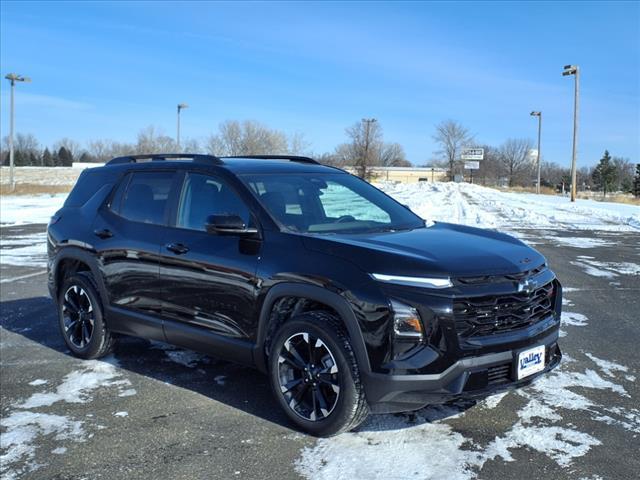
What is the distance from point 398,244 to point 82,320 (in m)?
3.27

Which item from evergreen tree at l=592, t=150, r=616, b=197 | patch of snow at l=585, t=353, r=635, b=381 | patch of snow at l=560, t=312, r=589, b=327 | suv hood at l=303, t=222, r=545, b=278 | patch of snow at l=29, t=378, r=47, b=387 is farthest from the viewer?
evergreen tree at l=592, t=150, r=616, b=197

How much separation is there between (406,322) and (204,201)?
6.68 feet

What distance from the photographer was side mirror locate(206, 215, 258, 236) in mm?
4016

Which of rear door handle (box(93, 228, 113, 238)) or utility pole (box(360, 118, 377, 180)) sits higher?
utility pole (box(360, 118, 377, 180))

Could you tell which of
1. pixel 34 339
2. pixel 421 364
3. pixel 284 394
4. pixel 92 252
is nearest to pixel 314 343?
pixel 284 394

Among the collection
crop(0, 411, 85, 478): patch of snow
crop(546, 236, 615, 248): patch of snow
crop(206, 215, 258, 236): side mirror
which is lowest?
crop(0, 411, 85, 478): patch of snow

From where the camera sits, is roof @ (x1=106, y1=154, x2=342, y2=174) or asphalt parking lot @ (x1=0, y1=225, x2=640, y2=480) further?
roof @ (x1=106, y1=154, x2=342, y2=174)

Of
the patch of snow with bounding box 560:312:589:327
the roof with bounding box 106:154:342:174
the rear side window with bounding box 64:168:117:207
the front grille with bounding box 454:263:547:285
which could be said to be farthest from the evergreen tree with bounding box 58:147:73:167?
the front grille with bounding box 454:263:547:285

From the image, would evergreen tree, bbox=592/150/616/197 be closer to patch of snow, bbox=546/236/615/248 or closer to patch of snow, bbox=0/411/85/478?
patch of snow, bbox=546/236/615/248

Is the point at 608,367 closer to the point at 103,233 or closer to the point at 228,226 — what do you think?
the point at 228,226

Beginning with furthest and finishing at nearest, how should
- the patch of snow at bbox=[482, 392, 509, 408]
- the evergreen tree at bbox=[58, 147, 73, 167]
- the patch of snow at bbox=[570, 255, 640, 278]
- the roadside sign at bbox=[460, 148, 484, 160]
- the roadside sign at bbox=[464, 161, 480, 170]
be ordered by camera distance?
the evergreen tree at bbox=[58, 147, 73, 167] < the roadside sign at bbox=[460, 148, 484, 160] < the roadside sign at bbox=[464, 161, 480, 170] < the patch of snow at bbox=[570, 255, 640, 278] < the patch of snow at bbox=[482, 392, 509, 408]

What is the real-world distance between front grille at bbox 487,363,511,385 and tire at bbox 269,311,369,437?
744 mm

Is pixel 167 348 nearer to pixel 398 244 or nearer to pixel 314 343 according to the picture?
pixel 314 343

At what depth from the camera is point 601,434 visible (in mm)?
3762
